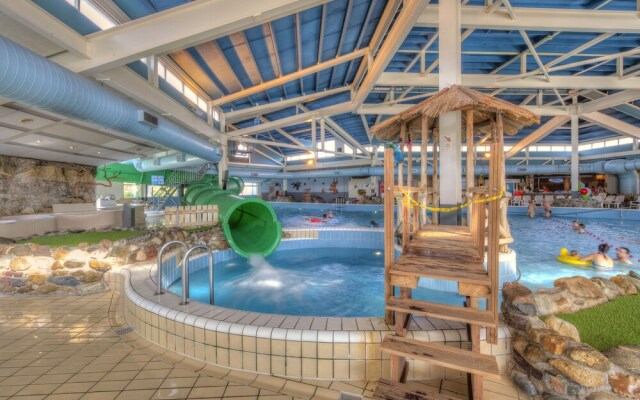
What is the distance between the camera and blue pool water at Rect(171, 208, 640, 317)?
14.4ft

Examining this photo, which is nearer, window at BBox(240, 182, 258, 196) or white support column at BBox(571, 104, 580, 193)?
white support column at BBox(571, 104, 580, 193)

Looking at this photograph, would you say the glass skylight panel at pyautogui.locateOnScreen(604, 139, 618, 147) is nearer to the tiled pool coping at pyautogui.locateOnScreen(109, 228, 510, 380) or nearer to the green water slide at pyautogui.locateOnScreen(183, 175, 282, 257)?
the green water slide at pyautogui.locateOnScreen(183, 175, 282, 257)

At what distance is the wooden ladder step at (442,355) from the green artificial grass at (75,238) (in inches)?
205

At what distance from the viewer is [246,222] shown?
7391 mm

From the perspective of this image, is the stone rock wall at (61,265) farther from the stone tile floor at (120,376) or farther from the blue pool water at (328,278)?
the stone tile floor at (120,376)

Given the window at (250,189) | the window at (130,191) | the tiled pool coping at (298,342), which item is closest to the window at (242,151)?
the window at (250,189)

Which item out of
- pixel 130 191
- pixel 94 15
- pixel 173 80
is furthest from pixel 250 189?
pixel 94 15

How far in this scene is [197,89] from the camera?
6.96 meters

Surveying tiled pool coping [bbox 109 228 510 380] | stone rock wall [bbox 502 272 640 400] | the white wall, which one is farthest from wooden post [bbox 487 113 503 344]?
the white wall

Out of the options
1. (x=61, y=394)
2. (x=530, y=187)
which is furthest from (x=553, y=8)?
(x=530, y=187)

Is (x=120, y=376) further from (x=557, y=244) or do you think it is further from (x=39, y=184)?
(x=557, y=244)

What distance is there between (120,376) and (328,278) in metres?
3.92

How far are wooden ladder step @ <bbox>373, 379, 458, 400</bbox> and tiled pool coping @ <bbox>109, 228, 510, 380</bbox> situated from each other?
29 cm

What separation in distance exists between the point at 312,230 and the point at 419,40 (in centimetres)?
550
